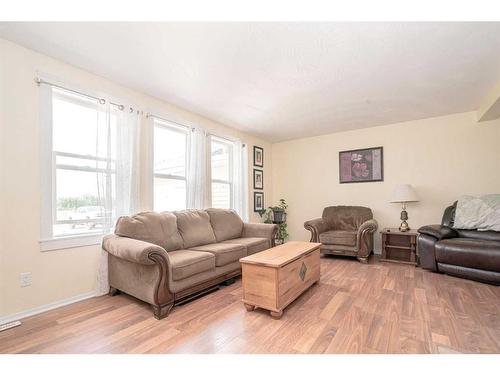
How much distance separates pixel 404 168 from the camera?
14.0ft

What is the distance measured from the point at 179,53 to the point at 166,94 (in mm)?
1013

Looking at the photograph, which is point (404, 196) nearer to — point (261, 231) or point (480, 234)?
point (480, 234)

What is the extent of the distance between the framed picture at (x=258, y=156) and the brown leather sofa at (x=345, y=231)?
5.47 ft

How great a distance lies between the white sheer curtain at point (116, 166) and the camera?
264 cm

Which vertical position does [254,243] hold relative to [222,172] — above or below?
below

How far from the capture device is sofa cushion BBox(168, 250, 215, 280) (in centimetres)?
226

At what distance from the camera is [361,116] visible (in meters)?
3.98

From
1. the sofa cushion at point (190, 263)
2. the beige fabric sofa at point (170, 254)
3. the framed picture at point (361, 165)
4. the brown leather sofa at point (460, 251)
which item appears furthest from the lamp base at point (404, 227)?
the sofa cushion at point (190, 263)

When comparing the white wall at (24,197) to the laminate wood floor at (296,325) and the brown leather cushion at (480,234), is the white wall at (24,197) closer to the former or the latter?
the laminate wood floor at (296,325)

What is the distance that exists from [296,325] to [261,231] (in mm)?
1908

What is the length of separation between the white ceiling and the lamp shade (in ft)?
3.97

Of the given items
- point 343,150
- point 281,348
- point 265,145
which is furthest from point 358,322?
point 265,145

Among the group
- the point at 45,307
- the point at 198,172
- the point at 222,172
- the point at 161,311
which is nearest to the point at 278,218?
the point at 222,172
